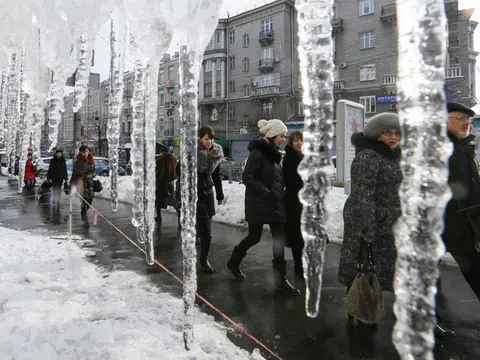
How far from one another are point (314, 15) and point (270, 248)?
4862 millimetres

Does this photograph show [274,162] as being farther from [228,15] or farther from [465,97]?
[228,15]

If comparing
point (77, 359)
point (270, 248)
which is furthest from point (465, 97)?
point (77, 359)

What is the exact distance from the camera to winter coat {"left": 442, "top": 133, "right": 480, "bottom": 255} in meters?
2.70

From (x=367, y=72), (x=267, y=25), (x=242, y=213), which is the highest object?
(x=267, y=25)

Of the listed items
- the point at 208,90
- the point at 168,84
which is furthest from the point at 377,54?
the point at 168,84

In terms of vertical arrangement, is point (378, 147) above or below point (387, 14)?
below

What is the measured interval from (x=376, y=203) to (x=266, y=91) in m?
33.5

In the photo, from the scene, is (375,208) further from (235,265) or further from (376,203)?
(235,265)

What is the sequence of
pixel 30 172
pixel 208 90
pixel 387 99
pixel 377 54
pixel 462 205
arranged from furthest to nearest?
pixel 208 90, pixel 377 54, pixel 387 99, pixel 30 172, pixel 462 205

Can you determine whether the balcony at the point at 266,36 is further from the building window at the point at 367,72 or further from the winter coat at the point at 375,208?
the winter coat at the point at 375,208

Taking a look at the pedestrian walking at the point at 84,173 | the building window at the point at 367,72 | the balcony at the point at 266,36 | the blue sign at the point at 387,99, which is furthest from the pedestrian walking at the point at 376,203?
the balcony at the point at 266,36

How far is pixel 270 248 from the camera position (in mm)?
5957

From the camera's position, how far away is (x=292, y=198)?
426 cm

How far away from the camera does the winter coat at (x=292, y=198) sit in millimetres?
4234
